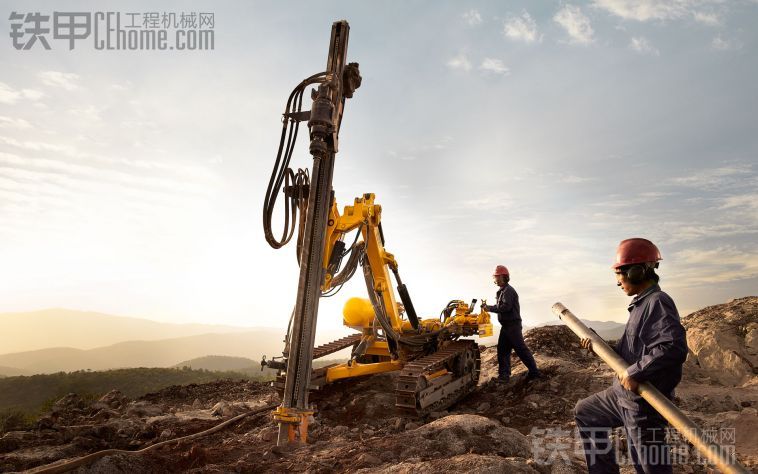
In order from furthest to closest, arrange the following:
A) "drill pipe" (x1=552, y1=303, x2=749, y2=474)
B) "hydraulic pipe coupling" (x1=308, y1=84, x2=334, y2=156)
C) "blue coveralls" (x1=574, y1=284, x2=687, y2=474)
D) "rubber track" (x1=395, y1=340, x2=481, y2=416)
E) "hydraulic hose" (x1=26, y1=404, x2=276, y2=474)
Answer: "rubber track" (x1=395, y1=340, x2=481, y2=416) → "hydraulic pipe coupling" (x1=308, y1=84, x2=334, y2=156) → "hydraulic hose" (x1=26, y1=404, x2=276, y2=474) → "blue coveralls" (x1=574, y1=284, x2=687, y2=474) → "drill pipe" (x1=552, y1=303, x2=749, y2=474)

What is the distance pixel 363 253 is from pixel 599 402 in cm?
500

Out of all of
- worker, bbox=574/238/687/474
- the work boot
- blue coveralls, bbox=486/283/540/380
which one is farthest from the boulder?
the work boot

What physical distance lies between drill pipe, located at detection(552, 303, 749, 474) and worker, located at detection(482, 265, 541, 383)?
551cm

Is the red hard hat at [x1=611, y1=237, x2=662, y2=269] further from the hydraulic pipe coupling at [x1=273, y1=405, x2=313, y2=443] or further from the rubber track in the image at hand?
the rubber track

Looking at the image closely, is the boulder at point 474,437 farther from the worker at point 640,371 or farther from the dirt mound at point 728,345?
the dirt mound at point 728,345

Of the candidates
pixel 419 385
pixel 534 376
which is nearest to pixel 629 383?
pixel 419 385

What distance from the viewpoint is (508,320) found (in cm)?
987

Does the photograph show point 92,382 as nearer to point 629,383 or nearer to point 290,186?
point 290,186

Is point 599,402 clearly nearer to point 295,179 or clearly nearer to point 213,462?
point 213,462

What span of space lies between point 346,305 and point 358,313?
303mm

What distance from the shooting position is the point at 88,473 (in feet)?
16.6

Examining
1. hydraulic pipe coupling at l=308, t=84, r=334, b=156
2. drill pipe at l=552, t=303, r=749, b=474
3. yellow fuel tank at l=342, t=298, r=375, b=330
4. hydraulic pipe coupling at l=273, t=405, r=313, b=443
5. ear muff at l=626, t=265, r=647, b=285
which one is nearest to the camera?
drill pipe at l=552, t=303, r=749, b=474

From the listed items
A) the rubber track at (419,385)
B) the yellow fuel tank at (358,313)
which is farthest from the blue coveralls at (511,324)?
the yellow fuel tank at (358,313)

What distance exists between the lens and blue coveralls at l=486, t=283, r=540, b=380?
9.75 m
